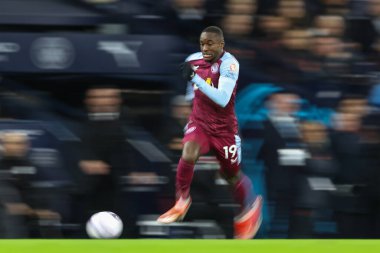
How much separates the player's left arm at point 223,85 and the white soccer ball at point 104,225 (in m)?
1.24

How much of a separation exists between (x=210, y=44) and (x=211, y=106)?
558mm

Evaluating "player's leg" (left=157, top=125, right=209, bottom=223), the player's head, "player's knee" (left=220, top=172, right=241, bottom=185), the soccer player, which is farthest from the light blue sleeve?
"player's knee" (left=220, top=172, right=241, bottom=185)

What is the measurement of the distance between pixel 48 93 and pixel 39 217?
1.40 metres

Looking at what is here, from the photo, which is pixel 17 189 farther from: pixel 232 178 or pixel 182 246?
pixel 182 246

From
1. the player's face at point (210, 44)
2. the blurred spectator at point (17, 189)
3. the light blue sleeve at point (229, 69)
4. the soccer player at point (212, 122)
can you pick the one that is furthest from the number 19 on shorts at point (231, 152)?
the blurred spectator at point (17, 189)

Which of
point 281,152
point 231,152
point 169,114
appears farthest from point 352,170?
point 169,114

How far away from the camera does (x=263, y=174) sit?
992 centimetres

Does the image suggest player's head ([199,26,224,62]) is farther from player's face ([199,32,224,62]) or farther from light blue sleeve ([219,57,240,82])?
light blue sleeve ([219,57,240,82])

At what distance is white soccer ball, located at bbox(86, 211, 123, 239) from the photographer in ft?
29.0

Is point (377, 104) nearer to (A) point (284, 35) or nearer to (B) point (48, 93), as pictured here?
(A) point (284, 35)

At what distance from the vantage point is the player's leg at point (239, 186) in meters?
8.84

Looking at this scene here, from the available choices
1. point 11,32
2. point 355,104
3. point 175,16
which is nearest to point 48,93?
point 11,32

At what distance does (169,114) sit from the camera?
998 cm

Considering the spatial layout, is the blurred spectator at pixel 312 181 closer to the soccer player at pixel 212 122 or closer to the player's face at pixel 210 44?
the soccer player at pixel 212 122
